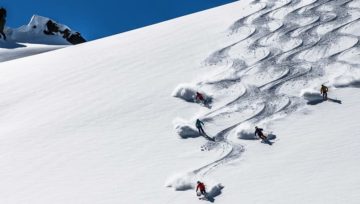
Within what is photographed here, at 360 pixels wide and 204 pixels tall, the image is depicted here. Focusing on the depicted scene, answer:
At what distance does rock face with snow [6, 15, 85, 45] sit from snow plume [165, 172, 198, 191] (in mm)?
63649

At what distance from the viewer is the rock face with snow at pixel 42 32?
7744 centimetres

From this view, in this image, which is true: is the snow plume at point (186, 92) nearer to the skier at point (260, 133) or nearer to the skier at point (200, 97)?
the skier at point (200, 97)

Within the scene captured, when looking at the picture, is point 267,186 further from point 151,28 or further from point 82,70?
point 151,28

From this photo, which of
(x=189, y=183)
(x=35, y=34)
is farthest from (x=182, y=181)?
(x=35, y=34)

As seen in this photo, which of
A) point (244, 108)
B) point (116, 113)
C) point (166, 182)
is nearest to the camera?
point (166, 182)

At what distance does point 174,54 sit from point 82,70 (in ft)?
23.1

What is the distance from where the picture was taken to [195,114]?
24516 millimetres

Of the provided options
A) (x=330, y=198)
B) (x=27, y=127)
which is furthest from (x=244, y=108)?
(x=27, y=127)

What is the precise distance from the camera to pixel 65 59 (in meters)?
37.5

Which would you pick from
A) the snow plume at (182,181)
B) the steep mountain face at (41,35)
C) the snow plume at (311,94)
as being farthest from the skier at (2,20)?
the snow plume at (182,181)

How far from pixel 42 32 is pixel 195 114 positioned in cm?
6592

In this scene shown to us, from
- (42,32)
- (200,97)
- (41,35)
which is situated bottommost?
(41,35)

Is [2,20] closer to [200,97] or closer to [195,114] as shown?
[200,97]

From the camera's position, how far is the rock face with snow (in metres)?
77.4
